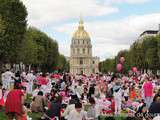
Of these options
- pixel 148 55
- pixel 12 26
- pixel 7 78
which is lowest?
pixel 7 78

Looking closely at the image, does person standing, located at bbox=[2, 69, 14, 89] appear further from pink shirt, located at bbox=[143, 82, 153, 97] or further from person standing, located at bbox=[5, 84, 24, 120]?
person standing, located at bbox=[5, 84, 24, 120]

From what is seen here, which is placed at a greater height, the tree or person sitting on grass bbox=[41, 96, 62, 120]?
the tree

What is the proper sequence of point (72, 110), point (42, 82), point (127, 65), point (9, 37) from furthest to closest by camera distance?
point (127, 65)
point (9, 37)
point (42, 82)
point (72, 110)

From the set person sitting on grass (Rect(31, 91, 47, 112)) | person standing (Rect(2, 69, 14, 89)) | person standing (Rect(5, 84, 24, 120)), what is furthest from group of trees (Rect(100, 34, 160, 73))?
person standing (Rect(5, 84, 24, 120))

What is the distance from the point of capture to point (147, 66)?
427 ft

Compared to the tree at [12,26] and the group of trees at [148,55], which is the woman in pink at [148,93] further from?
the group of trees at [148,55]

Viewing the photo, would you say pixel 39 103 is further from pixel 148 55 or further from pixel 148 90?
pixel 148 55

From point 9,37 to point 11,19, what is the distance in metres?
2.38

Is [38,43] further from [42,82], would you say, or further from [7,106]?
[7,106]

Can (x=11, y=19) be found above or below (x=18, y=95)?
above

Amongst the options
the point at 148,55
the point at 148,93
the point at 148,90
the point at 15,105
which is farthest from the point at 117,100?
the point at 148,55

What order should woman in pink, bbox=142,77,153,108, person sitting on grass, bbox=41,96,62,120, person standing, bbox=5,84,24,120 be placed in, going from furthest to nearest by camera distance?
woman in pink, bbox=142,77,153,108
person sitting on grass, bbox=41,96,62,120
person standing, bbox=5,84,24,120

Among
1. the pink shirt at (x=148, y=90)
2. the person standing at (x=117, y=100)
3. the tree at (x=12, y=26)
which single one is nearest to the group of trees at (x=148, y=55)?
the tree at (x=12, y=26)

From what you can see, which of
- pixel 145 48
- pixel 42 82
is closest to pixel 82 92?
pixel 42 82
